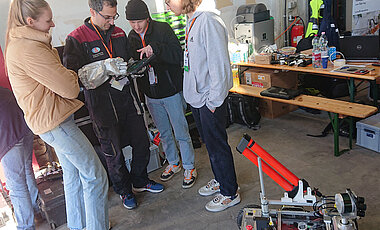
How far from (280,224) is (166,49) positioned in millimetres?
1636

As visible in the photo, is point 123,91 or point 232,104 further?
point 232,104

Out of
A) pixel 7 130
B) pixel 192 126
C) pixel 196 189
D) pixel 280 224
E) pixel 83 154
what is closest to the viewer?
pixel 280 224

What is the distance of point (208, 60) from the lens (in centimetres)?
221

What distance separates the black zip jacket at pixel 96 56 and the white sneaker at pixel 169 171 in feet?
2.87

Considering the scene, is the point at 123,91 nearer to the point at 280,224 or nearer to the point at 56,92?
the point at 56,92

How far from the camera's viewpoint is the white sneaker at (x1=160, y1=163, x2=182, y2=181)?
3219 millimetres

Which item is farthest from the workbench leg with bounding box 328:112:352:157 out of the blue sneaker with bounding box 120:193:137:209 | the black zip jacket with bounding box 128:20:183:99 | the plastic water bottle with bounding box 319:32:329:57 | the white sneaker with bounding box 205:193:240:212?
the blue sneaker with bounding box 120:193:137:209

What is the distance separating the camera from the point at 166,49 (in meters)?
2.79

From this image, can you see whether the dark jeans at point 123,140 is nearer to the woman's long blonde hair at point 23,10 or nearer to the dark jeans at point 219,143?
the dark jeans at point 219,143

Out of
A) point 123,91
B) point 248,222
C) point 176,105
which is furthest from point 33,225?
point 248,222

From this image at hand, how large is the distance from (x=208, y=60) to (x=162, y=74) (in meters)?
0.77

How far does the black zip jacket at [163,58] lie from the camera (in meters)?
2.83

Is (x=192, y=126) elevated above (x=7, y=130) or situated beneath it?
situated beneath

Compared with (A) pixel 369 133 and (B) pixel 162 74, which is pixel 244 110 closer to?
(A) pixel 369 133
